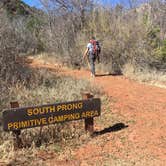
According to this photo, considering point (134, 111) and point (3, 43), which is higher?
point (3, 43)

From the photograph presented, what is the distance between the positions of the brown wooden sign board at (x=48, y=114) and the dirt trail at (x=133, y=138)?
1.91 feet

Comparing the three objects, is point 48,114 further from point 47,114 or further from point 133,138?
point 133,138

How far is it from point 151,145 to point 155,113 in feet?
7.15

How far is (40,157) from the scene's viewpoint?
7.78 meters

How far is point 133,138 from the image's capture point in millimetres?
8625

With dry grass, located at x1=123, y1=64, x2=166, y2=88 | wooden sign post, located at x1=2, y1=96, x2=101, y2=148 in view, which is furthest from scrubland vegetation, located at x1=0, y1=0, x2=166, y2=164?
wooden sign post, located at x1=2, y1=96, x2=101, y2=148

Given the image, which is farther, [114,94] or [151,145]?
[114,94]

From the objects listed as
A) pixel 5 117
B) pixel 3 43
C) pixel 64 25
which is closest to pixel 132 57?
pixel 64 25

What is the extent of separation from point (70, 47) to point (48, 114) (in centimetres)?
1132

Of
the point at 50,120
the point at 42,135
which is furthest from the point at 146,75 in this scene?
the point at 50,120

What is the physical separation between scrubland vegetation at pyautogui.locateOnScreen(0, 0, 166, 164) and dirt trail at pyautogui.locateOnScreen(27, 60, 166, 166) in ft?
1.82

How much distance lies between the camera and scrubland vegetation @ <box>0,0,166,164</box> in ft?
33.2

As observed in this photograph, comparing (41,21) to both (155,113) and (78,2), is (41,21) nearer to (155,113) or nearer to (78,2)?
(78,2)

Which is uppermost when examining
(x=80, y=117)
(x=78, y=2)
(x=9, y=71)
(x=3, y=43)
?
(x=78, y=2)
